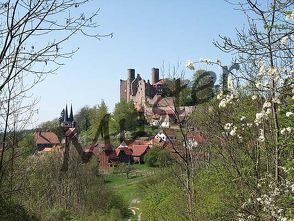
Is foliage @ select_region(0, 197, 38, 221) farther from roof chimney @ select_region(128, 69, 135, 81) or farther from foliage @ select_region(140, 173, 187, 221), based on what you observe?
roof chimney @ select_region(128, 69, 135, 81)

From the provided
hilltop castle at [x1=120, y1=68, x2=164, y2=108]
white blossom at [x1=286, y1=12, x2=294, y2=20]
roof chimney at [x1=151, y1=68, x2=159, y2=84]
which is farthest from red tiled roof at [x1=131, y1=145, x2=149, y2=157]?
white blossom at [x1=286, y1=12, x2=294, y2=20]

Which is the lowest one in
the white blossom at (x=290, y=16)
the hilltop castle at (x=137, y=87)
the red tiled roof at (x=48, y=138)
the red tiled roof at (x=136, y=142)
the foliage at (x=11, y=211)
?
the foliage at (x=11, y=211)

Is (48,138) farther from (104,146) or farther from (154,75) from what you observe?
(154,75)

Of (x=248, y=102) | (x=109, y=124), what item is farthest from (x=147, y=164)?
(x=248, y=102)

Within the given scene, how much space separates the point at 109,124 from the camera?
8519 centimetres

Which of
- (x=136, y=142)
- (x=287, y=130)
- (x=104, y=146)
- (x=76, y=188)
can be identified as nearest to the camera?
(x=287, y=130)

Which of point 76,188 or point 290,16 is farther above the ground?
point 290,16

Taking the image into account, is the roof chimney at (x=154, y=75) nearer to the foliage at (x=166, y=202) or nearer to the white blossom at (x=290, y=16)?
the foliage at (x=166, y=202)

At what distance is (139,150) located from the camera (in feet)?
245

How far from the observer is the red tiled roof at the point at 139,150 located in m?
74.1

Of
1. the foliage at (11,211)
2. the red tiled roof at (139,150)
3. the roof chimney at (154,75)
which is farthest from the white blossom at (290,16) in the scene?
the roof chimney at (154,75)

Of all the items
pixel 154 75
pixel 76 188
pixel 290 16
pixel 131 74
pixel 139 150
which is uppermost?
pixel 131 74

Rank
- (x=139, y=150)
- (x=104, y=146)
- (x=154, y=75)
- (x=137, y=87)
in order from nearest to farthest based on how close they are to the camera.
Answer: (x=139, y=150) → (x=104, y=146) → (x=137, y=87) → (x=154, y=75)

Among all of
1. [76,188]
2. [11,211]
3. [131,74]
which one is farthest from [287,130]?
[131,74]
